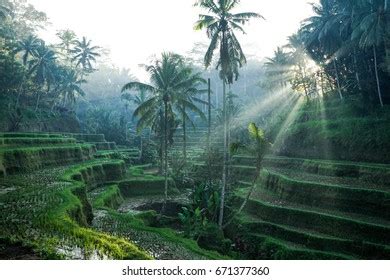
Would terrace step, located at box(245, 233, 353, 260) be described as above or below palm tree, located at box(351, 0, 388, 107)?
below

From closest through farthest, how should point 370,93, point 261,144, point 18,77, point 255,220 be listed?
point 261,144
point 255,220
point 370,93
point 18,77

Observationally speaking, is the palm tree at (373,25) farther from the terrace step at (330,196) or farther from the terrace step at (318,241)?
the terrace step at (318,241)

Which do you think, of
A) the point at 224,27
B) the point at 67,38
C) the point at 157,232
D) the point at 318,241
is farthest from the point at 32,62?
the point at 318,241

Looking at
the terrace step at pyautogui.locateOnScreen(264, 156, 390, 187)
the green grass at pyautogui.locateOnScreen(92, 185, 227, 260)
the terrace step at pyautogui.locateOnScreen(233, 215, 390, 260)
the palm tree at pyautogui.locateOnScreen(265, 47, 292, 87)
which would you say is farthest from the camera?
the palm tree at pyautogui.locateOnScreen(265, 47, 292, 87)

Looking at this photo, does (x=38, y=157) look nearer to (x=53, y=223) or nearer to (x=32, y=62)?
(x=53, y=223)

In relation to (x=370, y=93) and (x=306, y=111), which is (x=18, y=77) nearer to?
(x=306, y=111)

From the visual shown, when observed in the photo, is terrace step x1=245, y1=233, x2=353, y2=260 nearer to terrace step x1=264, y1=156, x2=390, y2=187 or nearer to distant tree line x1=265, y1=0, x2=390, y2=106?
terrace step x1=264, y1=156, x2=390, y2=187

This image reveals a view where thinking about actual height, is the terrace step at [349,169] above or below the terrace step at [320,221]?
above

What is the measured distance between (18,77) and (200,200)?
2978 cm

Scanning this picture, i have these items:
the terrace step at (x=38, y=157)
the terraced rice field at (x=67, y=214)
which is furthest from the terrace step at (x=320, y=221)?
the terrace step at (x=38, y=157)

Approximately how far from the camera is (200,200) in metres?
25.3

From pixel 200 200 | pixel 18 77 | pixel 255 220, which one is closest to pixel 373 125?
pixel 255 220

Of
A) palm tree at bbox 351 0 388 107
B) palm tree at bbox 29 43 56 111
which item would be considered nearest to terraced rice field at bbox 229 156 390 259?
palm tree at bbox 351 0 388 107

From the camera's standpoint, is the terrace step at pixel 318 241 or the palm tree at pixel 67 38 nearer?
the terrace step at pixel 318 241
